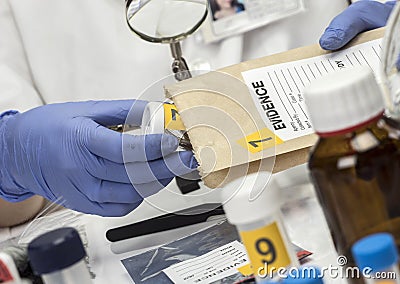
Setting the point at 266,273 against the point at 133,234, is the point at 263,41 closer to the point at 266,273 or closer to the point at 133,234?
the point at 133,234

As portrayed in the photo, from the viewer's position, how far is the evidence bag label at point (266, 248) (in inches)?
19.0

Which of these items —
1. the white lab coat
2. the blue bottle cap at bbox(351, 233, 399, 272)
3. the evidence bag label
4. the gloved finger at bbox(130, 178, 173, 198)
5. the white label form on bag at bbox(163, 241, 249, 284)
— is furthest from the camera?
the white lab coat

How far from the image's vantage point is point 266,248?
49 cm

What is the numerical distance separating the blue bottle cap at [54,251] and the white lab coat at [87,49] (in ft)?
2.15

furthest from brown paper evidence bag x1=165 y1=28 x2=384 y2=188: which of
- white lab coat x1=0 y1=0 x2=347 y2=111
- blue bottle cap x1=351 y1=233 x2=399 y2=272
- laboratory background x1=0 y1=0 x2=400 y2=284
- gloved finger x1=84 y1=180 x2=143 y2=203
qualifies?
blue bottle cap x1=351 y1=233 x2=399 y2=272

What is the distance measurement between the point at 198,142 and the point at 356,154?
334mm

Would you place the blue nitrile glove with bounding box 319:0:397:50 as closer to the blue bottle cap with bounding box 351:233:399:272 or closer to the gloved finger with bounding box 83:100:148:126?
the gloved finger with bounding box 83:100:148:126

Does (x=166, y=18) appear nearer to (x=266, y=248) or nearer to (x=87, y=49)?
(x=87, y=49)

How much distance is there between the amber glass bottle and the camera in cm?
45

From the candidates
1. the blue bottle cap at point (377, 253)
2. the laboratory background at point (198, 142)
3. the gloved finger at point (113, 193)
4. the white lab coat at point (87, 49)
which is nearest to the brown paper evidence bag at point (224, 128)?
the laboratory background at point (198, 142)

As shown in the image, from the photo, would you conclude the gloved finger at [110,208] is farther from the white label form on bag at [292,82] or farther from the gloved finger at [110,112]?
the white label form on bag at [292,82]

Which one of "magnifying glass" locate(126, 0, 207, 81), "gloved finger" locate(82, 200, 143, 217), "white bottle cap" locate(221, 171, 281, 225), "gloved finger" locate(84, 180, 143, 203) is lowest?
"gloved finger" locate(82, 200, 143, 217)

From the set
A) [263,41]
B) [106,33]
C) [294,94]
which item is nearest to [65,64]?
[106,33]

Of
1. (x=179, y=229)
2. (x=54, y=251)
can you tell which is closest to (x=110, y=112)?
(x=179, y=229)
